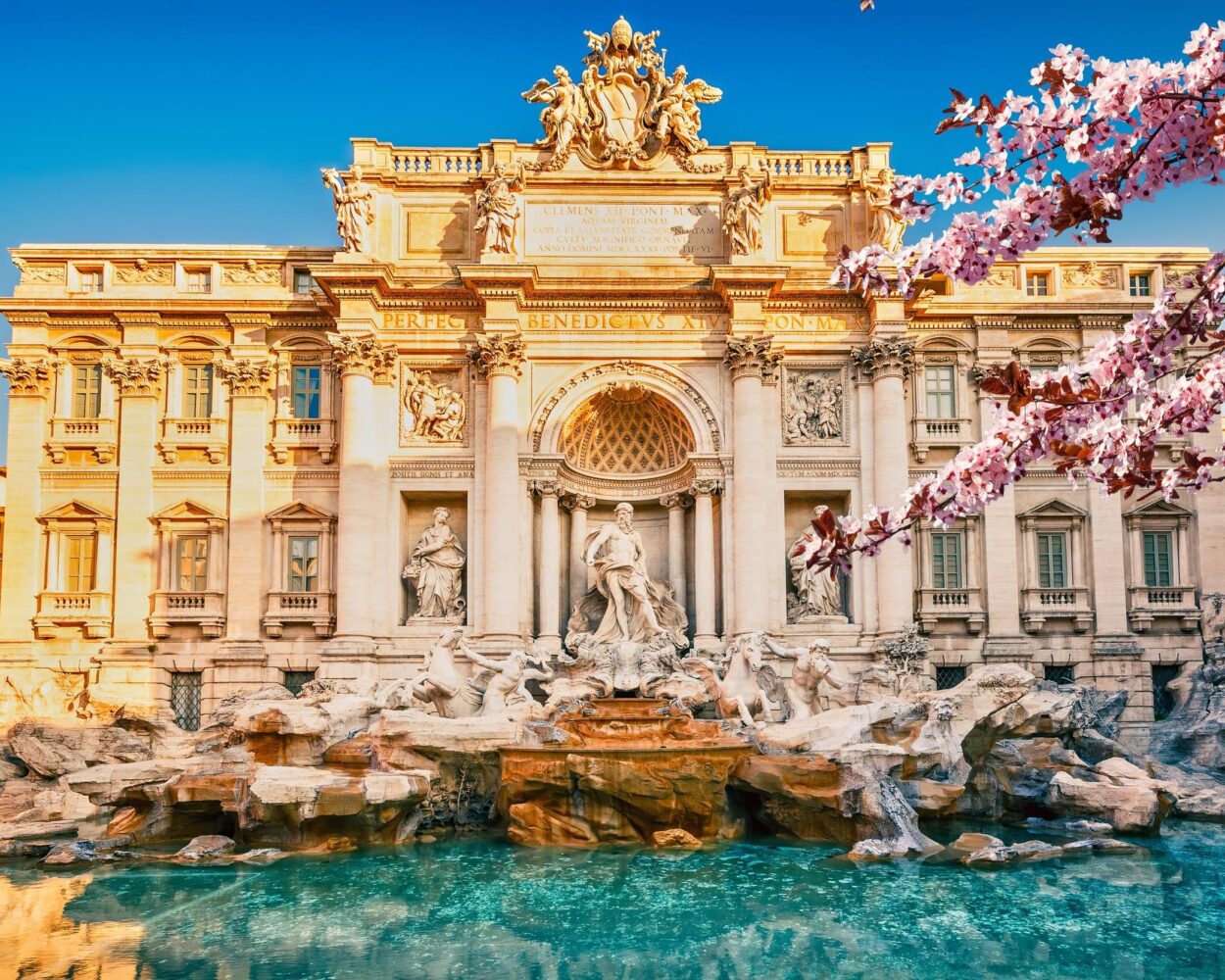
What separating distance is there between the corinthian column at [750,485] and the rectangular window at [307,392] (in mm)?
10009

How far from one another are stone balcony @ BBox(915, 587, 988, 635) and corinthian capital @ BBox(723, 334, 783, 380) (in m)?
6.51

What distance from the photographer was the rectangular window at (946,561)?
26438 millimetres

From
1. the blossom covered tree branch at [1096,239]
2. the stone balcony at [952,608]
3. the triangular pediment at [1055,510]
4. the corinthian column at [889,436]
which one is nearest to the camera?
the blossom covered tree branch at [1096,239]

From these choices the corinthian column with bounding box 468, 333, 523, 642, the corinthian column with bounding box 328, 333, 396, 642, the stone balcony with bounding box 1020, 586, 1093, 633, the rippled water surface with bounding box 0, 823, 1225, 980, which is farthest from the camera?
the stone balcony with bounding box 1020, 586, 1093, 633

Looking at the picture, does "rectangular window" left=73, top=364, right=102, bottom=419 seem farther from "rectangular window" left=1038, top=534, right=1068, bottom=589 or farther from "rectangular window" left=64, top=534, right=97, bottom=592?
"rectangular window" left=1038, top=534, right=1068, bottom=589

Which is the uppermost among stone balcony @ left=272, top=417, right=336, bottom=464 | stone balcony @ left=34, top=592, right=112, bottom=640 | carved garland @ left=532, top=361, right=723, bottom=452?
carved garland @ left=532, top=361, right=723, bottom=452

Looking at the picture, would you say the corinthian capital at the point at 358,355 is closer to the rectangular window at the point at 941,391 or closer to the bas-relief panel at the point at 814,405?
the bas-relief panel at the point at 814,405

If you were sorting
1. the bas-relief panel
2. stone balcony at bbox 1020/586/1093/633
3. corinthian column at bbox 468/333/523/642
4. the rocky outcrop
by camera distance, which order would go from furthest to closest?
the bas-relief panel < stone balcony at bbox 1020/586/1093/633 < corinthian column at bbox 468/333/523/642 < the rocky outcrop

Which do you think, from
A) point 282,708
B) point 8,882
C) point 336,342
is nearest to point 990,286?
point 336,342

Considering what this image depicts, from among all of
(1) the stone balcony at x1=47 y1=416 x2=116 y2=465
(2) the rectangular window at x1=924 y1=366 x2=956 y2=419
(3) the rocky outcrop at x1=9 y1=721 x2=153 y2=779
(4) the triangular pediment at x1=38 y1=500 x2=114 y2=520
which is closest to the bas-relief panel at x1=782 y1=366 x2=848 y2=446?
(2) the rectangular window at x1=924 y1=366 x2=956 y2=419

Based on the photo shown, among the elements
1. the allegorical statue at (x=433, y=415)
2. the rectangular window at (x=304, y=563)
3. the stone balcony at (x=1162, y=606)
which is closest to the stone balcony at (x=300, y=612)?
the rectangular window at (x=304, y=563)

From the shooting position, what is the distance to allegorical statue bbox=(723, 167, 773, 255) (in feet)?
84.6

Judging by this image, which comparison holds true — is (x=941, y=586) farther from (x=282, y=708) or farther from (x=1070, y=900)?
(x=282, y=708)

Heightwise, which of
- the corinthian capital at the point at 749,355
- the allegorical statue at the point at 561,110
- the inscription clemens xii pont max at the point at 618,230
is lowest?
the corinthian capital at the point at 749,355
